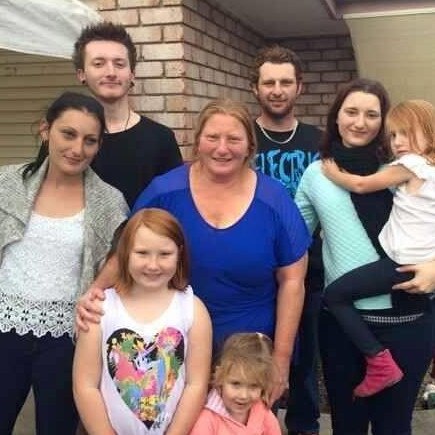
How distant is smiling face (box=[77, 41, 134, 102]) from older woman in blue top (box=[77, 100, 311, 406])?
2.23 ft

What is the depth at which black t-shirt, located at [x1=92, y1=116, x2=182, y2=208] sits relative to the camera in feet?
9.05

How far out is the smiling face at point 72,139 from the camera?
2.27m

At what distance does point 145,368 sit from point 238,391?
32 cm

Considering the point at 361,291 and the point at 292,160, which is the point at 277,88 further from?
the point at 361,291

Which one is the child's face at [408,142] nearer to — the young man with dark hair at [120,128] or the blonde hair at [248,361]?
the blonde hair at [248,361]

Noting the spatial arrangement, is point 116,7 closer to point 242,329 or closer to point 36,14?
point 36,14

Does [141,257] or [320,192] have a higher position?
[320,192]

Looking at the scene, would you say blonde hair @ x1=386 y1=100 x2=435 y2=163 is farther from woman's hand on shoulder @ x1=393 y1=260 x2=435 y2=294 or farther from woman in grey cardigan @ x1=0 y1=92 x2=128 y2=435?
woman in grey cardigan @ x1=0 y1=92 x2=128 y2=435

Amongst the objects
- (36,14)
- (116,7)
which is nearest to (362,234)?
(36,14)

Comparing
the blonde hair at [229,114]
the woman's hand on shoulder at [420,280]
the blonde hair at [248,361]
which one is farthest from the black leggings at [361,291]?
the blonde hair at [229,114]

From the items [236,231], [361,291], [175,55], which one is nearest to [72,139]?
[236,231]

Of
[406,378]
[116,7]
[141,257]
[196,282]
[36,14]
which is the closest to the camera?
[141,257]

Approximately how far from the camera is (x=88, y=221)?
7.46ft

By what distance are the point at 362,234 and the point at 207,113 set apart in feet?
2.41
